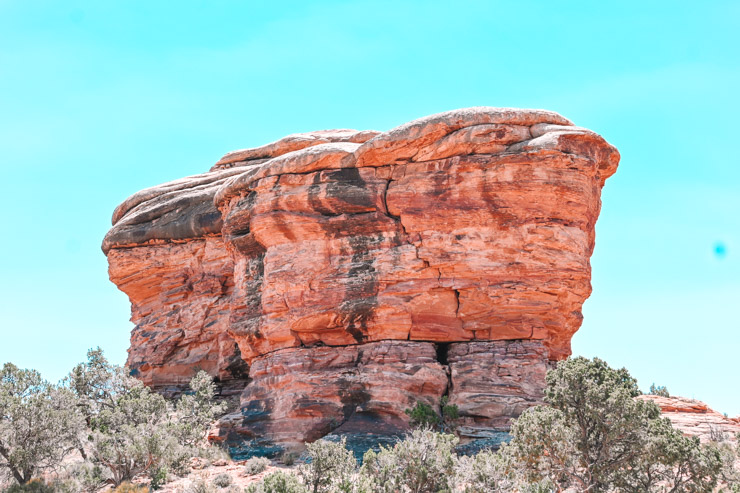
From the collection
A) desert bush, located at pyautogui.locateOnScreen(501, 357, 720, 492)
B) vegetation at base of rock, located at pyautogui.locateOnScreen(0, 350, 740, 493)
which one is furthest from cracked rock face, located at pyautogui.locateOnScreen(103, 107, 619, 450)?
desert bush, located at pyautogui.locateOnScreen(501, 357, 720, 492)

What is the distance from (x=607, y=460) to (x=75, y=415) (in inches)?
867

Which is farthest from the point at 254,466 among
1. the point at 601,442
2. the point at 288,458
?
the point at 601,442

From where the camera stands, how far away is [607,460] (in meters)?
22.7

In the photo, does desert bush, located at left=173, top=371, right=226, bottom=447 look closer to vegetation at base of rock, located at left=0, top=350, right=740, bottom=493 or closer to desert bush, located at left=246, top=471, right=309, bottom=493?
vegetation at base of rock, located at left=0, top=350, right=740, bottom=493

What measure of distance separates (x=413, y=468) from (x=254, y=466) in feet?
28.1

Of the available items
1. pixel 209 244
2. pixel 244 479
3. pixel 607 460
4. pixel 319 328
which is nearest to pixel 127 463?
pixel 244 479

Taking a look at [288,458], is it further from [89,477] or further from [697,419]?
[697,419]

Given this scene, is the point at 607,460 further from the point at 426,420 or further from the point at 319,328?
the point at 319,328

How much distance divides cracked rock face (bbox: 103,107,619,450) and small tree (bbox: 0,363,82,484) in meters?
7.85

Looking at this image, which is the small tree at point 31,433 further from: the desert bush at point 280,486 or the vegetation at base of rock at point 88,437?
the desert bush at point 280,486

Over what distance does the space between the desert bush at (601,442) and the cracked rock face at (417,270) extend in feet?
27.2

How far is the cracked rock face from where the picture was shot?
3344cm

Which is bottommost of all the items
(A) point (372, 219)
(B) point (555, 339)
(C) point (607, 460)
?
(C) point (607, 460)

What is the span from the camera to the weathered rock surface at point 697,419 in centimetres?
3238
